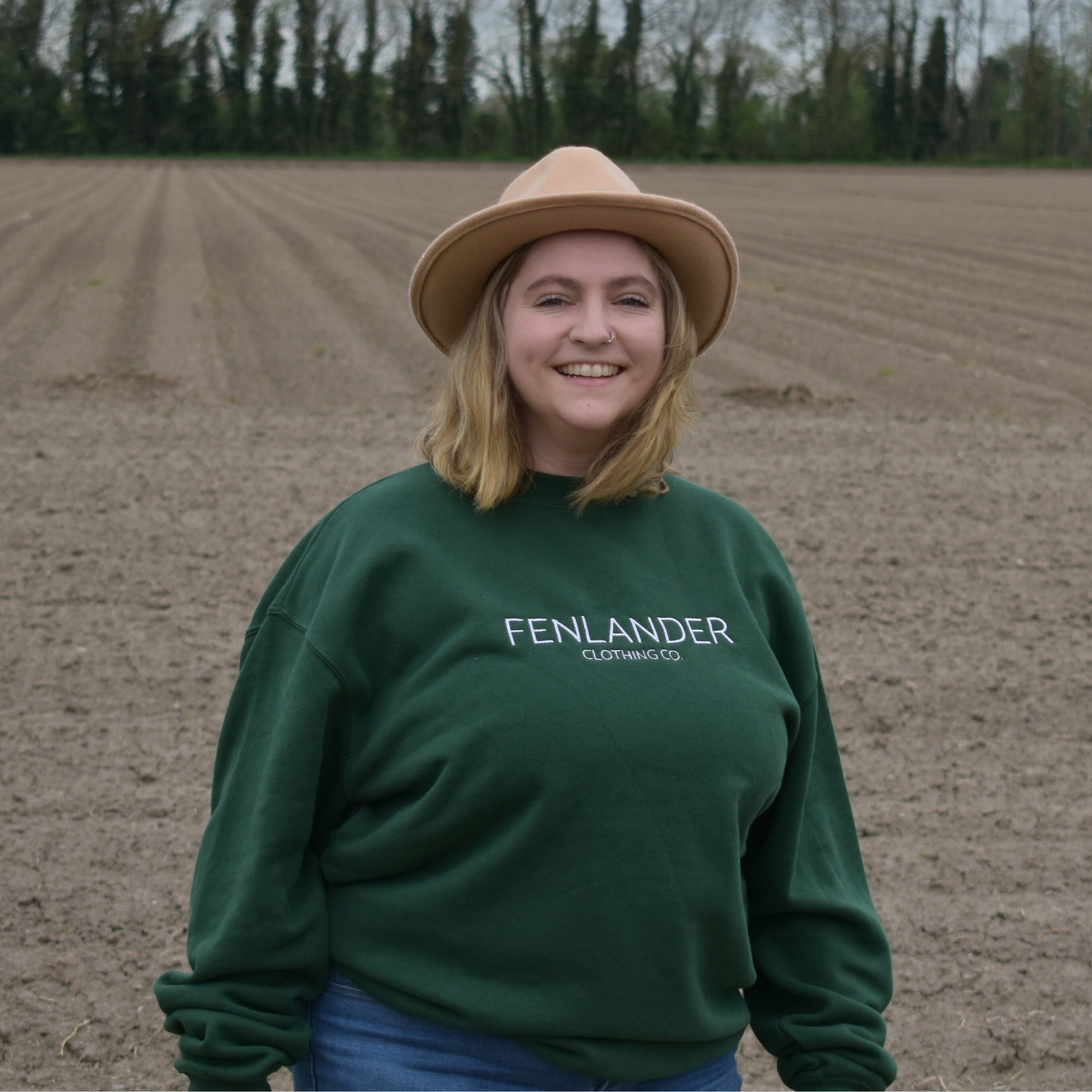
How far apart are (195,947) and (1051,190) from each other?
33.2 metres

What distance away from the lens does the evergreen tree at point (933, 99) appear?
58031mm

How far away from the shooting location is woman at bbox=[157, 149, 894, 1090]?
1.54 meters

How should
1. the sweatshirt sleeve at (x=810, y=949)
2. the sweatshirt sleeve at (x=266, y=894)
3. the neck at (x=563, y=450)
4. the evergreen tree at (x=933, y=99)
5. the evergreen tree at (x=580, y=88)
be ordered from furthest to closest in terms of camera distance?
the evergreen tree at (x=933, y=99)
the evergreen tree at (x=580, y=88)
the neck at (x=563, y=450)
the sweatshirt sleeve at (x=810, y=949)
the sweatshirt sleeve at (x=266, y=894)

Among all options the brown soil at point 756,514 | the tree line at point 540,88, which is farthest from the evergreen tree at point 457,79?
the brown soil at point 756,514

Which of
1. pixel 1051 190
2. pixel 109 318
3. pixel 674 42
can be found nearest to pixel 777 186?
pixel 1051 190

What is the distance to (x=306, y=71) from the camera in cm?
5994

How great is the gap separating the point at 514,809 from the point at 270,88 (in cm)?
6222

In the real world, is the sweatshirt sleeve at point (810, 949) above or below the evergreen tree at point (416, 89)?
below

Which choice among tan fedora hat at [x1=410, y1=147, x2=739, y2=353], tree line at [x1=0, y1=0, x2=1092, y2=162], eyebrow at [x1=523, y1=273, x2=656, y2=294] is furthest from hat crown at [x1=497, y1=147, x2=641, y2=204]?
tree line at [x1=0, y1=0, x2=1092, y2=162]

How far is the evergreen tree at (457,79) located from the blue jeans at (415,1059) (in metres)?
58.8

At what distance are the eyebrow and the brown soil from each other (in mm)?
2185

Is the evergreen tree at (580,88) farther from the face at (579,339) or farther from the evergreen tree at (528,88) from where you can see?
the face at (579,339)

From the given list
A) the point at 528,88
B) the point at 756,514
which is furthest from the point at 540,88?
the point at 756,514

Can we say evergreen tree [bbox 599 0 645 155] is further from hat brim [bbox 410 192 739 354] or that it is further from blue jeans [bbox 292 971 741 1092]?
blue jeans [bbox 292 971 741 1092]
